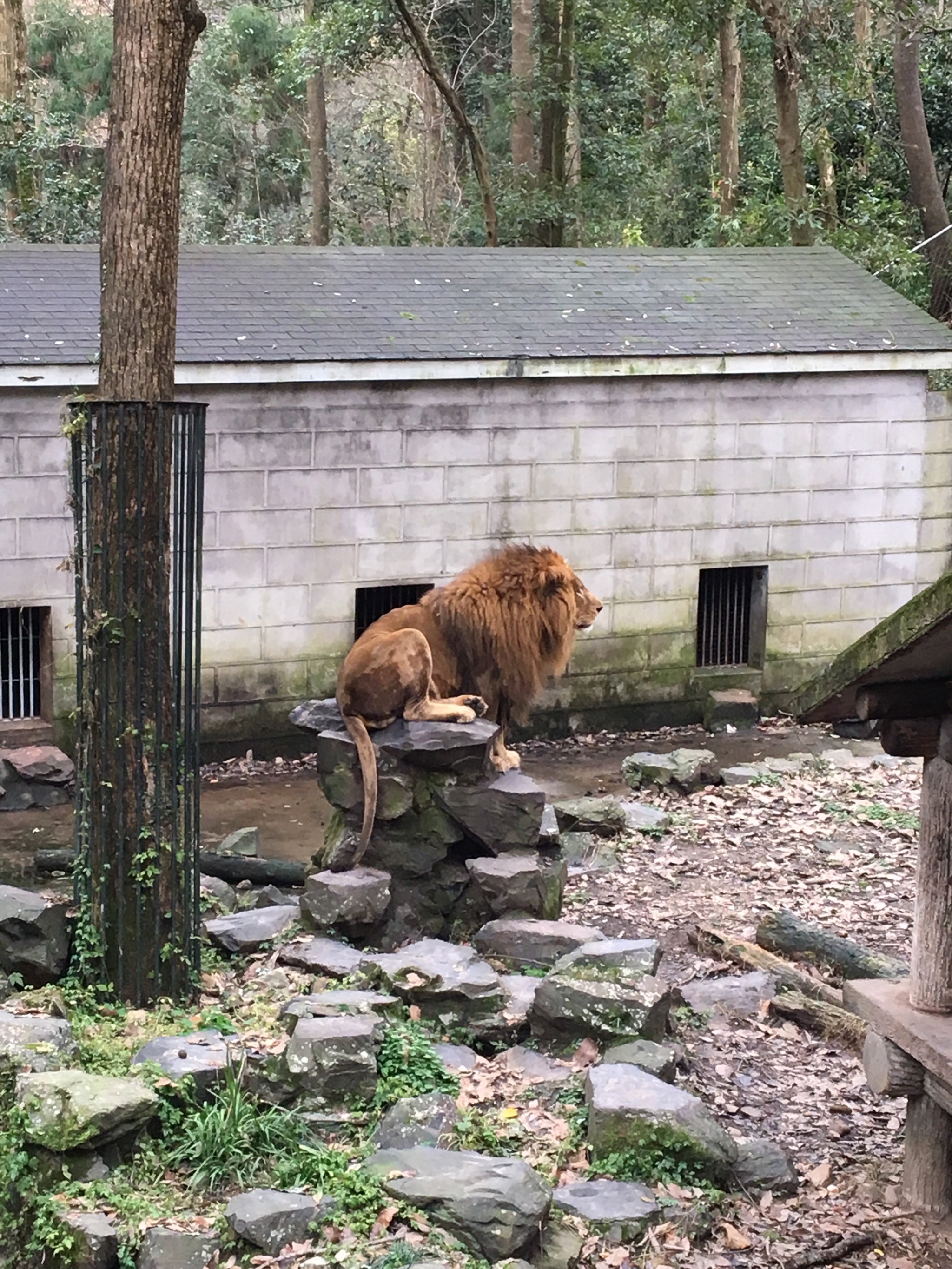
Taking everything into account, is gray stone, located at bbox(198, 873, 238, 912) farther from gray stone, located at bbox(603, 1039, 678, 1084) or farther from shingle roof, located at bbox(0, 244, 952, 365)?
shingle roof, located at bbox(0, 244, 952, 365)

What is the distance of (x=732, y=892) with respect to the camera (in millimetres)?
9719

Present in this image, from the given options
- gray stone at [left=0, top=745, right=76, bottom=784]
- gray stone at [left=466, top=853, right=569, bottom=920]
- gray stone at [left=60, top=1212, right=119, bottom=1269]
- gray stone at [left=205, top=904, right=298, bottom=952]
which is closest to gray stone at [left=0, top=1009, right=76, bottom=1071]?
gray stone at [left=60, top=1212, right=119, bottom=1269]

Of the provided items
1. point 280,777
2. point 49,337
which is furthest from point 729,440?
point 49,337

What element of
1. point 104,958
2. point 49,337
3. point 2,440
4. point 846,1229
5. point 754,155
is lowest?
point 846,1229

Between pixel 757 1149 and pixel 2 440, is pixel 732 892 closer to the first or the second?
pixel 757 1149

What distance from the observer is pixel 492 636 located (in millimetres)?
9133

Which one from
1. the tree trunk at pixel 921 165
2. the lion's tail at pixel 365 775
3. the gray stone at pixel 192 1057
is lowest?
the gray stone at pixel 192 1057

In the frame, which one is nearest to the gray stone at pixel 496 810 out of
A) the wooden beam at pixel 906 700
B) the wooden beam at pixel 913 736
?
the wooden beam at pixel 913 736

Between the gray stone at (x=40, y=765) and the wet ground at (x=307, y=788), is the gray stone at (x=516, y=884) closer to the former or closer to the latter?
the wet ground at (x=307, y=788)

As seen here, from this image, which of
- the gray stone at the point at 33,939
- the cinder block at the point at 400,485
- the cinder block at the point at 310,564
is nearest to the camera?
the gray stone at the point at 33,939

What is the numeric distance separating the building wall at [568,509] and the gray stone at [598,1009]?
6.37 meters

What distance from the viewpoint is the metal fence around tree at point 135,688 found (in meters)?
6.72

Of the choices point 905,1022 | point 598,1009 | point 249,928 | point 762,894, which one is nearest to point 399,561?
point 762,894

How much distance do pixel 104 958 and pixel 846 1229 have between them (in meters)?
3.34
